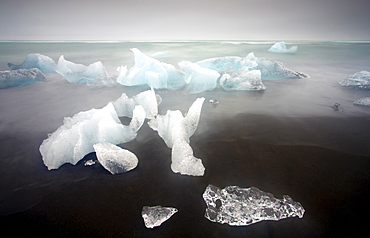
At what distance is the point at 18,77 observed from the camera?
5.47 metres

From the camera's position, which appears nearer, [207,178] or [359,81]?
[207,178]

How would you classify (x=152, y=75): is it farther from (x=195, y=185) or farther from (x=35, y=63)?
(x=35, y=63)

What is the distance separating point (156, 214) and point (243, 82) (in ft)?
14.3

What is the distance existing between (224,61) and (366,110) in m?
4.25

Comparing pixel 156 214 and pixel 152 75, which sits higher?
pixel 152 75

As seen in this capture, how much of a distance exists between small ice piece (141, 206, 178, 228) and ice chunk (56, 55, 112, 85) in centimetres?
494

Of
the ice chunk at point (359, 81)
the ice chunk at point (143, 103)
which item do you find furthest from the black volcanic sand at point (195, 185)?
the ice chunk at point (359, 81)

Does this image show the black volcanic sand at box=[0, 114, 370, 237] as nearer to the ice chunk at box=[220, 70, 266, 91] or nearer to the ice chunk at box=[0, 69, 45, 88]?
the ice chunk at box=[220, 70, 266, 91]

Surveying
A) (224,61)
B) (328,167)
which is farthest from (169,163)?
(224,61)

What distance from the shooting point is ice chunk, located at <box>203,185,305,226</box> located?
1401 millimetres

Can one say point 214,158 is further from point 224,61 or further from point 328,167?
point 224,61

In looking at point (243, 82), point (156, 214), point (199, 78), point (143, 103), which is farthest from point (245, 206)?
point (243, 82)

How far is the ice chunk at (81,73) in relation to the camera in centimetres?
552

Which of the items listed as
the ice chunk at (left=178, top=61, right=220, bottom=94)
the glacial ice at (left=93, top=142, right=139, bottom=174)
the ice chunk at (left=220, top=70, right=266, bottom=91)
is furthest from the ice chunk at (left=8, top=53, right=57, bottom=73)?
the glacial ice at (left=93, top=142, right=139, bottom=174)
